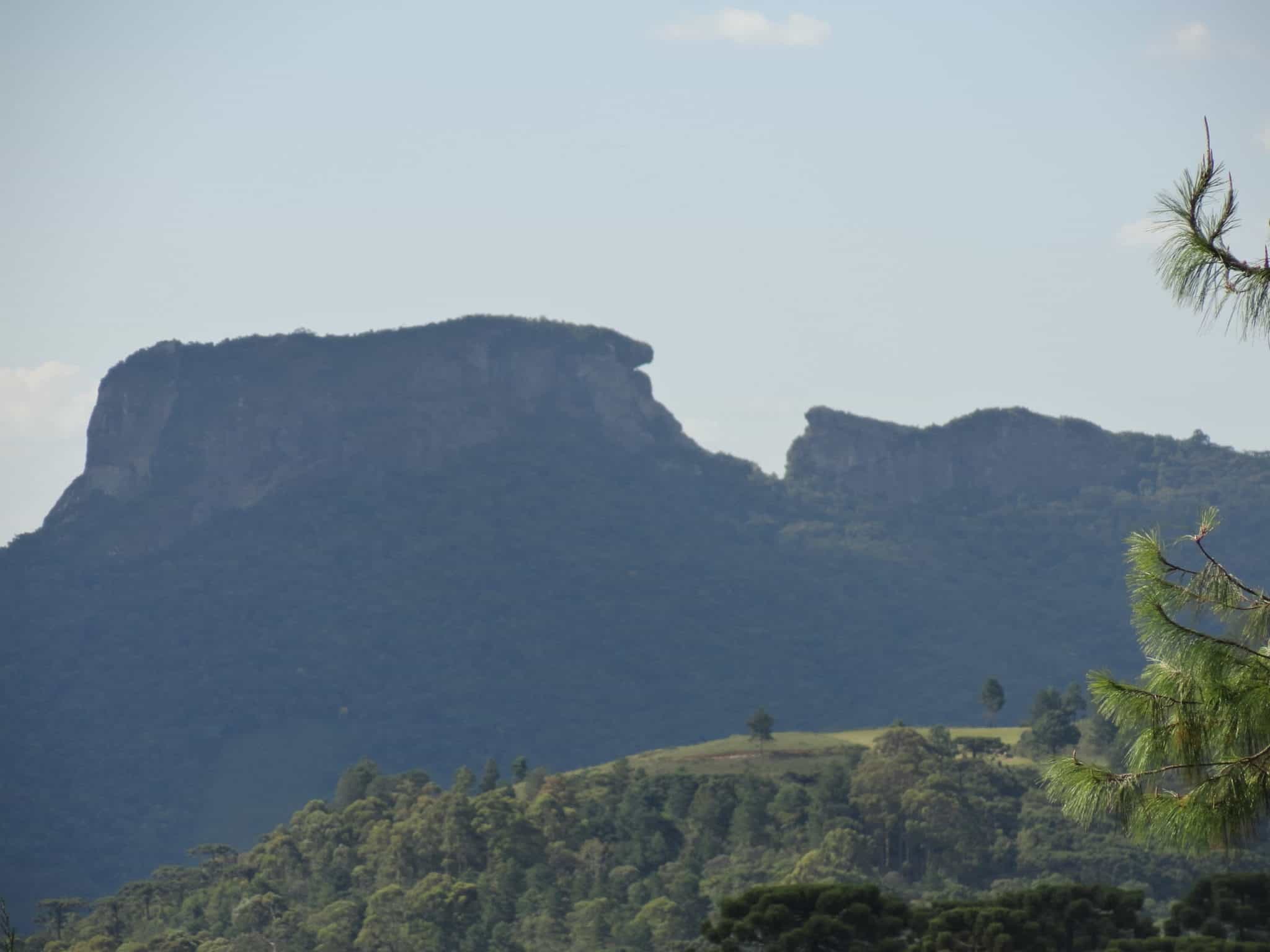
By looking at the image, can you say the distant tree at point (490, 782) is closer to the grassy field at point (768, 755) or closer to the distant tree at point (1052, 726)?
the grassy field at point (768, 755)

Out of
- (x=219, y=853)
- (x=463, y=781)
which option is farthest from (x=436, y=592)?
(x=463, y=781)

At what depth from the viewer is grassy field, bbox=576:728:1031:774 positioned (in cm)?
8888

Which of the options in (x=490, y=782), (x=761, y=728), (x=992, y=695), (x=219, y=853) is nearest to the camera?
(x=219, y=853)

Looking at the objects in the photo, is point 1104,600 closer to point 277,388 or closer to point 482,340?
point 482,340

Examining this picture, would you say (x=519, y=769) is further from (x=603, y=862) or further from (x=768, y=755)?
(x=603, y=862)

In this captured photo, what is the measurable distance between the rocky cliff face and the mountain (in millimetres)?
288

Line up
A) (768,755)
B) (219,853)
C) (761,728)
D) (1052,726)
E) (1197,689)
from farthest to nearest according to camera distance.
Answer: (761,728) → (768,755) → (1052,726) → (219,853) → (1197,689)

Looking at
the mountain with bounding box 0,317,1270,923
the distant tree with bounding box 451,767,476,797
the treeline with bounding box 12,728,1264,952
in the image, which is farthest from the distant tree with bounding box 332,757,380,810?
the mountain with bounding box 0,317,1270,923

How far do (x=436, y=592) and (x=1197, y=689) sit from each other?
16695 centimetres

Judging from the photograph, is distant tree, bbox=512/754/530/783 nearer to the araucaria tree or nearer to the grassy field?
the grassy field

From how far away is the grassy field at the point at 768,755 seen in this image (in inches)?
3499

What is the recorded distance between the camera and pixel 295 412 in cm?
18762

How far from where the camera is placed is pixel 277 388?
188375mm

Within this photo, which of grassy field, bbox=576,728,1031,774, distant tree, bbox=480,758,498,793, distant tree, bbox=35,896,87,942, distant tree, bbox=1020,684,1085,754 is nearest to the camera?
distant tree, bbox=35,896,87,942
